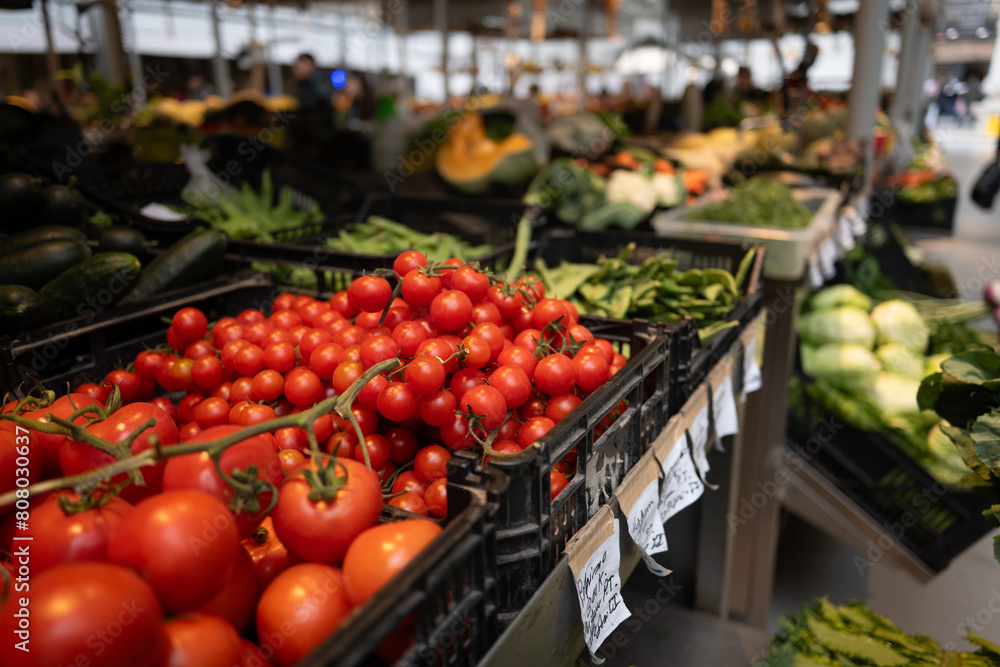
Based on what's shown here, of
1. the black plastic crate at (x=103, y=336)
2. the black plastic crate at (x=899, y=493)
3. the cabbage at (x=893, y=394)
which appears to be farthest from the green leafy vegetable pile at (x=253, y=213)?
the cabbage at (x=893, y=394)

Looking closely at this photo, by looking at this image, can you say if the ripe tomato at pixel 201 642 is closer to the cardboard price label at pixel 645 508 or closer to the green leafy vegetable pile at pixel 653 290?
the cardboard price label at pixel 645 508

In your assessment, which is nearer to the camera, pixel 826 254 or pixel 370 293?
pixel 370 293

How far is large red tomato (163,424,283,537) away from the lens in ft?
2.67

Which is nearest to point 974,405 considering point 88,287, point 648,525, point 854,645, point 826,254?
point 854,645

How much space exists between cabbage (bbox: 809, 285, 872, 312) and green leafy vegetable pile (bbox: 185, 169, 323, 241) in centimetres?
249

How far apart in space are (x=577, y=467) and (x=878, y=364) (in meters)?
2.55

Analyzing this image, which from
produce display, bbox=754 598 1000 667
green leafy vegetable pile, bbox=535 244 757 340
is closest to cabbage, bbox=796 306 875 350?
green leafy vegetable pile, bbox=535 244 757 340

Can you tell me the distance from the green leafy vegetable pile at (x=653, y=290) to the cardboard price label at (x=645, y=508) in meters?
0.60

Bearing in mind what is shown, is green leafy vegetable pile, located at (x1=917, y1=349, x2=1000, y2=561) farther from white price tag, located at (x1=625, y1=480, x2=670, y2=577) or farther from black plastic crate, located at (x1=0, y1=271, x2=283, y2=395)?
black plastic crate, located at (x1=0, y1=271, x2=283, y2=395)

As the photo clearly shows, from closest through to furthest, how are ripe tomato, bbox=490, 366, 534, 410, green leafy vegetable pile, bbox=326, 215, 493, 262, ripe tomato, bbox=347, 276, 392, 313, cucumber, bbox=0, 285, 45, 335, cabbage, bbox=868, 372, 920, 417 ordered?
ripe tomato, bbox=490, 366, 534, 410
ripe tomato, bbox=347, 276, 392, 313
cucumber, bbox=0, 285, 45, 335
green leafy vegetable pile, bbox=326, 215, 493, 262
cabbage, bbox=868, 372, 920, 417

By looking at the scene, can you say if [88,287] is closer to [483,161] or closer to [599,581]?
[599,581]

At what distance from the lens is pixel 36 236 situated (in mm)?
1769

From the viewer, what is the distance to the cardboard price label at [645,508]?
3.97ft

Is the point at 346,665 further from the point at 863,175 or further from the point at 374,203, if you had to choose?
the point at 863,175
